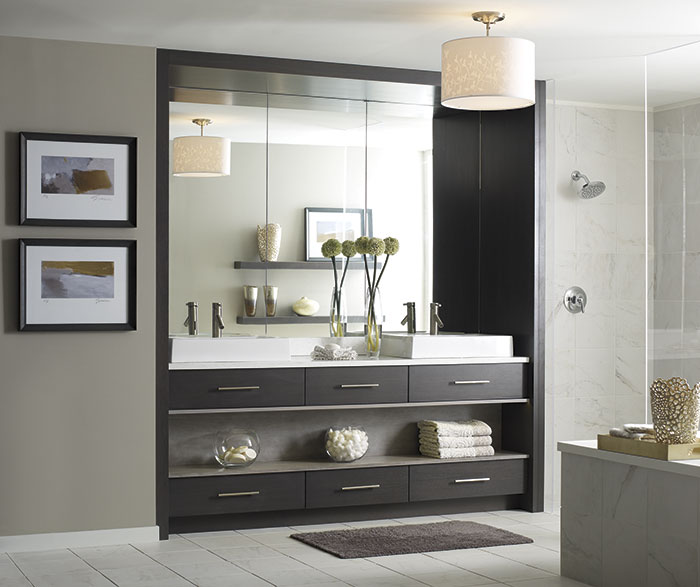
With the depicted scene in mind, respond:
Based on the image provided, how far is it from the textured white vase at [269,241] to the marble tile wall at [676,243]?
1.85 meters

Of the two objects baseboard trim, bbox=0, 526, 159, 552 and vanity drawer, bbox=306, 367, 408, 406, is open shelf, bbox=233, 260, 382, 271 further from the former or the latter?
baseboard trim, bbox=0, 526, 159, 552

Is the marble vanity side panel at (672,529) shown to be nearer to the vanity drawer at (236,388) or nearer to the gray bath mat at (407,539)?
the gray bath mat at (407,539)

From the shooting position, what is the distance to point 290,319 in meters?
5.25

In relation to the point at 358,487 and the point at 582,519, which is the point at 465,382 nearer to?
the point at 358,487

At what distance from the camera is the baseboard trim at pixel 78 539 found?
4402 millimetres

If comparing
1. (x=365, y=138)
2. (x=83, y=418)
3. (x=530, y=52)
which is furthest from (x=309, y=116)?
(x=83, y=418)

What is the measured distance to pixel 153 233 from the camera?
4621mm

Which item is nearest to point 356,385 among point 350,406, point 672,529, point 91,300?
point 350,406

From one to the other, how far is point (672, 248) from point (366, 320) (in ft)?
5.60

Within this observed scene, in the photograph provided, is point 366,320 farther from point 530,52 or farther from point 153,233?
point 530,52

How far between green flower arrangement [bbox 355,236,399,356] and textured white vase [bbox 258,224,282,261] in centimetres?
45

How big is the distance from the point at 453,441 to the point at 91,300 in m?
1.92

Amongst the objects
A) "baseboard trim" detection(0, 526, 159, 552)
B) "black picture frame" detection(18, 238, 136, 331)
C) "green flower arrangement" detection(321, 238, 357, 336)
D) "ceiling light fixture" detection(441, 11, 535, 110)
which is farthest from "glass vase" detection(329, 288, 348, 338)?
"ceiling light fixture" detection(441, 11, 535, 110)

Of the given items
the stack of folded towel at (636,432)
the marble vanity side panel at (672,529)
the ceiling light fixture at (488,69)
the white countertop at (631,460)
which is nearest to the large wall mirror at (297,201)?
the ceiling light fixture at (488,69)
